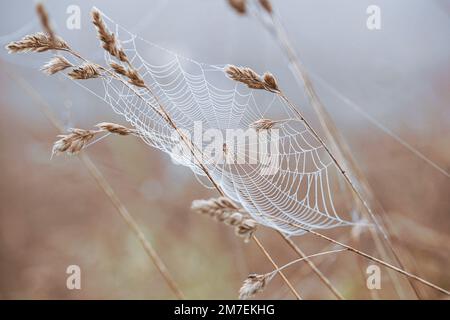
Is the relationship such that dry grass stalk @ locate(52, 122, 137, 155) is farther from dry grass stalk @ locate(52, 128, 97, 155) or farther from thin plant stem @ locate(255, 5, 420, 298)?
thin plant stem @ locate(255, 5, 420, 298)

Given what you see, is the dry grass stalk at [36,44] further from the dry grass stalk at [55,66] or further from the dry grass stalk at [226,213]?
the dry grass stalk at [226,213]

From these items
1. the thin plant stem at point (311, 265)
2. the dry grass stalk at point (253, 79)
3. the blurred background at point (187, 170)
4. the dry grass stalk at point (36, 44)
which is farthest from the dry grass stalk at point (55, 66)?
the blurred background at point (187, 170)

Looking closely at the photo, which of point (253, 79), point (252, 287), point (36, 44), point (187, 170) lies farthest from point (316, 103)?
point (187, 170)

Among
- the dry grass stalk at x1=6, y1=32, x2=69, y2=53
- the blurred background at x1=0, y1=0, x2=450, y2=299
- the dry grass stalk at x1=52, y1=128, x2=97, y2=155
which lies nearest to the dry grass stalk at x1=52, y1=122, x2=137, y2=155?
the dry grass stalk at x1=52, y1=128, x2=97, y2=155

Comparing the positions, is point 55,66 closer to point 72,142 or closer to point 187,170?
point 72,142

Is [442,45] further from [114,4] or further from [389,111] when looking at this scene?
[114,4]
